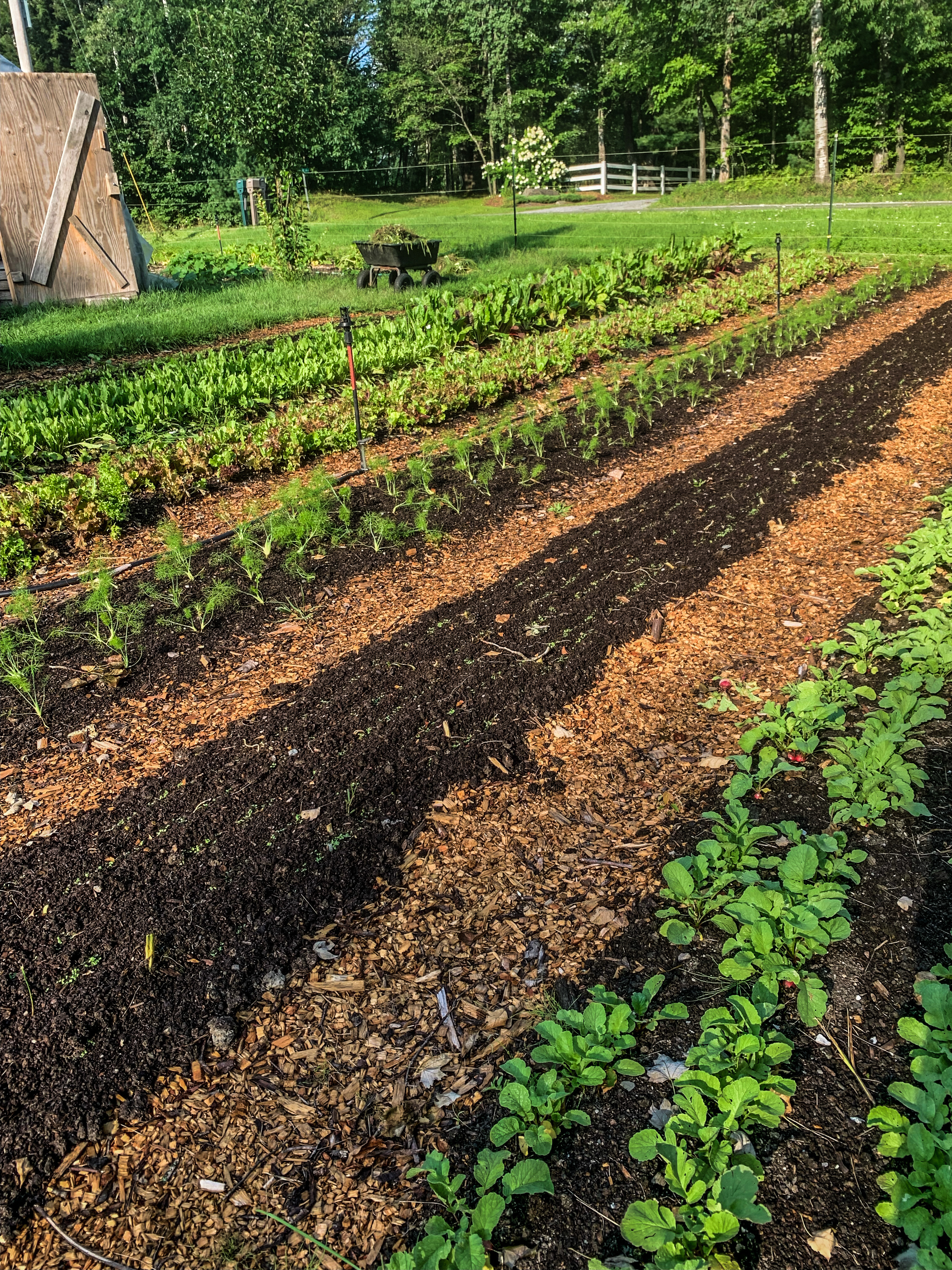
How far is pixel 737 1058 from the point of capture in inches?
78.2

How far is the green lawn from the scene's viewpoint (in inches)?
407

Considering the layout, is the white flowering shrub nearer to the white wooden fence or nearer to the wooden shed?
the wooden shed

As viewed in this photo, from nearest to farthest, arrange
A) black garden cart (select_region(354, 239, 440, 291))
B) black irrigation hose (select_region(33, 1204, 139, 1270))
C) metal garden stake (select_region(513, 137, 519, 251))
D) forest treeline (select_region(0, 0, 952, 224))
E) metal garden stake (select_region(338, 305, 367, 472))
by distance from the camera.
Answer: black irrigation hose (select_region(33, 1204, 139, 1270)) < metal garden stake (select_region(338, 305, 367, 472)) < black garden cart (select_region(354, 239, 440, 291)) < metal garden stake (select_region(513, 137, 519, 251)) < forest treeline (select_region(0, 0, 952, 224))

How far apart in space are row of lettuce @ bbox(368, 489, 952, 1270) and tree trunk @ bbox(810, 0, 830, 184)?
30.6 m

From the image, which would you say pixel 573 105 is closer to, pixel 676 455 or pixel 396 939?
pixel 676 455

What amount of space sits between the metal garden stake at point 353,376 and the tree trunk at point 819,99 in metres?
27.5

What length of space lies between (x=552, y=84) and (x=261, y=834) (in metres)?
47.3

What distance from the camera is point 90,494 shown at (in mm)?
5477

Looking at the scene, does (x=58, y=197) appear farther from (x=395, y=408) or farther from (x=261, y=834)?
(x=261, y=834)

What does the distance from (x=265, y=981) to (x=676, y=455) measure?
16.2 feet

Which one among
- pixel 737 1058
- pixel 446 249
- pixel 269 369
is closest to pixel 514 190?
pixel 446 249

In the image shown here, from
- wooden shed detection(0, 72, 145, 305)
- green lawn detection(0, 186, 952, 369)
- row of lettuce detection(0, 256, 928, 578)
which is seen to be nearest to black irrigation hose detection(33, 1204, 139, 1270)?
row of lettuce detection(0, 256, 928, 578)

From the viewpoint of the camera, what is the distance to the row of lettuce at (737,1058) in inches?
65.7

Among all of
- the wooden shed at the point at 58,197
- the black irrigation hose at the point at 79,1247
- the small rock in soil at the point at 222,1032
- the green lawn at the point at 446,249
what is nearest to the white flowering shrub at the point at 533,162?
the green lawn at the point at 446,249
